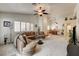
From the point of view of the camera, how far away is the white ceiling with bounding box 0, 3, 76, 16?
2.66 metres

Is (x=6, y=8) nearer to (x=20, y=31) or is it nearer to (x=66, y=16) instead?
(x=20, y=31)

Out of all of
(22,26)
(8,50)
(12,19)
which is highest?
(12,19)

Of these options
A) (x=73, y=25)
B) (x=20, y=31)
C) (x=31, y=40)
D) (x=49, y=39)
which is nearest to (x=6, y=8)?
(x=20, y=31)

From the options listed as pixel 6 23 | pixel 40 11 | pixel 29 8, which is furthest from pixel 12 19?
pixel 40 11

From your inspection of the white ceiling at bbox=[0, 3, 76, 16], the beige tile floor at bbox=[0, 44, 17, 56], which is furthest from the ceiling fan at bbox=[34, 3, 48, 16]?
the beige tile floor at bbox=[0, 44, 17, 56]

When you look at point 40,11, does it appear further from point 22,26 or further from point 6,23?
point 6,23

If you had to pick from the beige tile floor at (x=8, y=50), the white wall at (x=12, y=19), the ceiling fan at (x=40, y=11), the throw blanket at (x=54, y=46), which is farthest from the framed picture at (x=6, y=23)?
the throw blanket at (x=54, y=46)

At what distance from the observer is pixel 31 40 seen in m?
2.72

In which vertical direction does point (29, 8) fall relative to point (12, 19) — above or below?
above

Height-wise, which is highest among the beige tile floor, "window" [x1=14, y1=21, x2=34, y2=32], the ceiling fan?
the ceiling fan

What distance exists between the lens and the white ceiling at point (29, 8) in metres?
2.66

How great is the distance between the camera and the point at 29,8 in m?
2.71

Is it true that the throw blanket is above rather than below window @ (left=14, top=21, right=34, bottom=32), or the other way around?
below

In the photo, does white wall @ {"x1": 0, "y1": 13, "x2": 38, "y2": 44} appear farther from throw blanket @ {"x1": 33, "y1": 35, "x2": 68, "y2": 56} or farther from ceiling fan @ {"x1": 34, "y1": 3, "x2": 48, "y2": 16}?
throw blanket @ {"x1": 33, "y1": 35, "x2": 68, "y2": 56}
